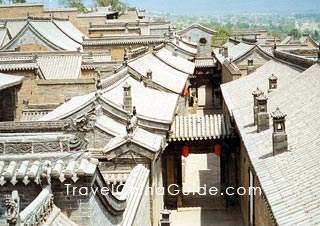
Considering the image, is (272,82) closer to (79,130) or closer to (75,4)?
(79,130)

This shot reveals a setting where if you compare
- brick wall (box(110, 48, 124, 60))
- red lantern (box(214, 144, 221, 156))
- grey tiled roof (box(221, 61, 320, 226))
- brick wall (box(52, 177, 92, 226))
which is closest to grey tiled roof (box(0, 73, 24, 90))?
red lantern (box(214, 144, 221, 156))

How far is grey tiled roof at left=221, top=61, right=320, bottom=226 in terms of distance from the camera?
1199cm

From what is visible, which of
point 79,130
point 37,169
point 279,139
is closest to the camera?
point 37,169

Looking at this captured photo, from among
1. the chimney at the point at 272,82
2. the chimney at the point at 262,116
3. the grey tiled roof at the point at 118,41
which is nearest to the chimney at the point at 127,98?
the chimney at the point at 262,116

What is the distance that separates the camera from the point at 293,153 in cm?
1534

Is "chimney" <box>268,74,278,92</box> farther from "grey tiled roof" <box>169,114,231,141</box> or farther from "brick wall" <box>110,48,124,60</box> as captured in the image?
"brick wall" <box>110,48,124,60</box>

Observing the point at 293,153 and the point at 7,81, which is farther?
the point at 7,81

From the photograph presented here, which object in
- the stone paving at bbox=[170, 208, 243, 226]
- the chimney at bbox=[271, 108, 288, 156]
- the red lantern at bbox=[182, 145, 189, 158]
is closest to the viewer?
the chimney at bbox=[271, 108, 288, 156]

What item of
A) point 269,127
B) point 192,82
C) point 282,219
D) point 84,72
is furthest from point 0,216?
point 192,82

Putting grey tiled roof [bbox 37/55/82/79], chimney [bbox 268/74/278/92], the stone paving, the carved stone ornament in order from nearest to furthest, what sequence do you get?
the carved stone ornament < the stone paving < chimney [bbox 268/74/278/92] < grey tiled roof [bbox 37/55/82/79]

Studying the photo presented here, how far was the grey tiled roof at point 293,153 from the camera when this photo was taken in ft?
39.3

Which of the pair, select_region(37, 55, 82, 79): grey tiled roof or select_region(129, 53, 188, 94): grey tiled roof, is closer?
select_region(129, 53, 188, 94): grey tiled roof

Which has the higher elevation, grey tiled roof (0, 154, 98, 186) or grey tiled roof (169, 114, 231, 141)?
grey tiled roof (0, 154, 98, 186)

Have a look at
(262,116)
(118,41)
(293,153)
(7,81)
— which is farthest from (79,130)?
(118,41)
